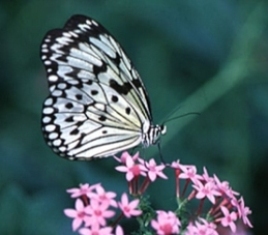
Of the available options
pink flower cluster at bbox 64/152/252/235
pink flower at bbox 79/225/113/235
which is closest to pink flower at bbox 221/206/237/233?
pink flower cluster at bbox 64/152/252/235

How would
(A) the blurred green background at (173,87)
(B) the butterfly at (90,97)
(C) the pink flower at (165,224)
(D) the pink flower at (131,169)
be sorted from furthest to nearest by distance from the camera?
(A) the blurred green background at (173,87) → (B) the butterfly at (90,97) → (D) the pink flower at (131,169) → (C) the pink flower at (165,224)

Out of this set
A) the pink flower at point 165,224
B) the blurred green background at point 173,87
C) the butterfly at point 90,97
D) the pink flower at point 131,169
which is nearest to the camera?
the pink flower at point 165,224

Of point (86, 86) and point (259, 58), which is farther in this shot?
point (259, 58)

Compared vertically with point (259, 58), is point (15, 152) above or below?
below

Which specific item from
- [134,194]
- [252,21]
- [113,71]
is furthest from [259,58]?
[134,194]

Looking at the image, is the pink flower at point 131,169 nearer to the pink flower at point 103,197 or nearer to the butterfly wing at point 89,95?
the pink flower at point 103,197

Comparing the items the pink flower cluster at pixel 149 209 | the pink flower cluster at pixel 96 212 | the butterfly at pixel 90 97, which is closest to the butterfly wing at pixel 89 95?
the butterfly at pixel 90 97

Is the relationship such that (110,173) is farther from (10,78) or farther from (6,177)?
(10,78)
